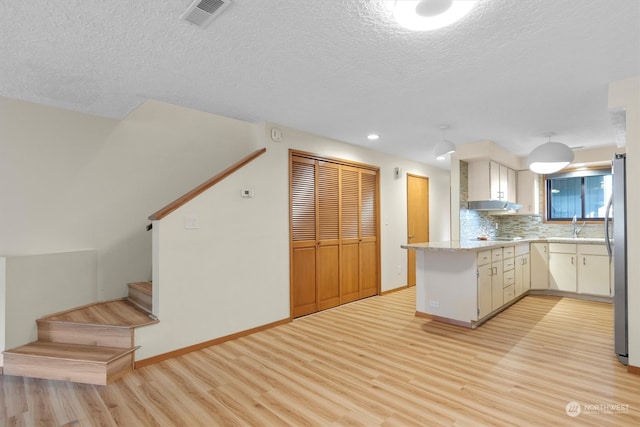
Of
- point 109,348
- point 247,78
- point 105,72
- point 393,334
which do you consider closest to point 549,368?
point 393,334

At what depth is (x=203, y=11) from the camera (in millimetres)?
1746

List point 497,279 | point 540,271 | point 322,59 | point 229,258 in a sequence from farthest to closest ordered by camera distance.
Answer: point 540,271
point 497,279
point 229,258
point 322,59

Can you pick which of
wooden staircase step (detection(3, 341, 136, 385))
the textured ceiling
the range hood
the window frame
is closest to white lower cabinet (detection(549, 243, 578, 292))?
the window frame

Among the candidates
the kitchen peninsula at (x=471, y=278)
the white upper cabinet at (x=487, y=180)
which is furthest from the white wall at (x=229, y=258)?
the white upper cabinet at (x=487, y=180)

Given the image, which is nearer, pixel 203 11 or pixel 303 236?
pixel 203 11

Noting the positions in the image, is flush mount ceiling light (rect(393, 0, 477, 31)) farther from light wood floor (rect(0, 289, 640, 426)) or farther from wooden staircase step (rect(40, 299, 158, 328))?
wooden staircase step (rect(40, 299, 158, 328))

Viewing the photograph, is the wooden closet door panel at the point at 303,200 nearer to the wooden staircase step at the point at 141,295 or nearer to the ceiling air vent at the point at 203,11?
the wooden staircase step at the point at 141,295

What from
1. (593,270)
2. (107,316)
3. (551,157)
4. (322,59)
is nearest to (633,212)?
(551,157)

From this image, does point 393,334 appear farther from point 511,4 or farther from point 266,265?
point 511,4

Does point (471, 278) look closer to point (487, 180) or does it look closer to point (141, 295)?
point (487, 180)

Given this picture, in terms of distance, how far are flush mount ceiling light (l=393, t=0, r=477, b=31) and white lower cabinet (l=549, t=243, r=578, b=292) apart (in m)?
4.89

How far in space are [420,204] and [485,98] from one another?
11.1 feet

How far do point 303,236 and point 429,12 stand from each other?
2976mm

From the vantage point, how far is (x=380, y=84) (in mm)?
2721
